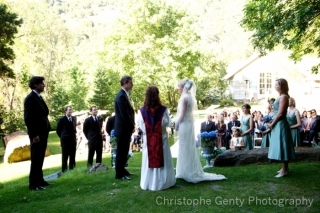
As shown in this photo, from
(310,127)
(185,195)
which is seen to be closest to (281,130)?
(185,195)

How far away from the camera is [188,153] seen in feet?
21.5

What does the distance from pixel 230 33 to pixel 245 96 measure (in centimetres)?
6484

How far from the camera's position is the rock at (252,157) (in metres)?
7.71

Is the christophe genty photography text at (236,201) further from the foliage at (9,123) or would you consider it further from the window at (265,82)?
the window at (265,82)

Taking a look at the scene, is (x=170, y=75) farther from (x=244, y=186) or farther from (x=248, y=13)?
(x=244, y=186)

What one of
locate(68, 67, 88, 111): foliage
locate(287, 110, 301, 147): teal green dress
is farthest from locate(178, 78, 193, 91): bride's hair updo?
locate(68, 67, 88, 111): foliage

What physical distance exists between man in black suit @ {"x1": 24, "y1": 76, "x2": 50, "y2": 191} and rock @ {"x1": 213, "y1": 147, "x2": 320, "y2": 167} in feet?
12.7

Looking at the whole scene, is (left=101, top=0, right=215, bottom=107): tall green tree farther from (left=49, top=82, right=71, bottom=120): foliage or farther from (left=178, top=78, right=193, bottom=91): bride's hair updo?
(left=178, top=78, right=193, bottom=91): bride's hair updo

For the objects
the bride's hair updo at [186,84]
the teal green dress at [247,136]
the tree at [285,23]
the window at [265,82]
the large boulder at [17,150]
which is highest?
the window at [265,82]

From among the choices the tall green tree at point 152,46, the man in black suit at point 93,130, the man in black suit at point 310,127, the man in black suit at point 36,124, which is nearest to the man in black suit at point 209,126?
the man in black suit at point 310,127

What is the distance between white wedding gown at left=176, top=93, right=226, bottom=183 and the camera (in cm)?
649

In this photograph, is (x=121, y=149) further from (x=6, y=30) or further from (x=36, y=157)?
(x=6, y=30)

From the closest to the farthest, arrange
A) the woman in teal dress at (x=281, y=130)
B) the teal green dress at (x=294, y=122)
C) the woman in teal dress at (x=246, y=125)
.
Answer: the woman in teal dress at (x=281, y=130) < the teal green dress at (x=294, y=122) < the woman in teal dress at (x=246, y=125)

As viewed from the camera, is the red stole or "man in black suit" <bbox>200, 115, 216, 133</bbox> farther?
"man in black suit" <bbox>200, 115, 216, 133</bbox>
